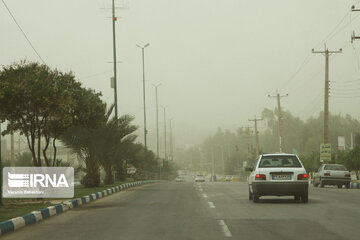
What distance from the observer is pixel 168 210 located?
15875 millimetres

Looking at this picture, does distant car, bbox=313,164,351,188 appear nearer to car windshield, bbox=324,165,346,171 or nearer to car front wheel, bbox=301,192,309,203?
car windshield, bbox=324,165,346,171

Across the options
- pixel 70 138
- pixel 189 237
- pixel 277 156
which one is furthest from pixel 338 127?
pixel 189 237

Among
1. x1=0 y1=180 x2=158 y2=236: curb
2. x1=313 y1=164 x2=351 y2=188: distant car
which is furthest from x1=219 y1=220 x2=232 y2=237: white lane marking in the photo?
x1=313 y1=164 x2=351 y2=188: distant car

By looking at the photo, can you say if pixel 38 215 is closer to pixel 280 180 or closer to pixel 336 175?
pixel 280 180

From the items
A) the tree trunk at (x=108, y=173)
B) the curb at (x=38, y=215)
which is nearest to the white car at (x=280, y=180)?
the curb at (x=38, y=215)

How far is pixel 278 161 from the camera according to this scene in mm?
18297

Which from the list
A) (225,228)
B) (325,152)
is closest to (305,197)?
(225,228)

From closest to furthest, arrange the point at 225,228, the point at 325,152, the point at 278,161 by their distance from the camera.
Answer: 1. the point at 225,228
2. the point at 278,161
3. the point at 325,152

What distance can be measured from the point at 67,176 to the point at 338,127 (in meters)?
117

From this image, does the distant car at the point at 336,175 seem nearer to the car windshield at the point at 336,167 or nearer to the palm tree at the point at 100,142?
the car windshield at the point at 336,167

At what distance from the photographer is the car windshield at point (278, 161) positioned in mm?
18172

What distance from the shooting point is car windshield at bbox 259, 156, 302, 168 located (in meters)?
18.2

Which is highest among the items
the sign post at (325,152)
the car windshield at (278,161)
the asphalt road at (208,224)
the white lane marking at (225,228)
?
the sign post at (325,152)

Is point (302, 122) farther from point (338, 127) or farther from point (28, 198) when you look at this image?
point (28, 198)
